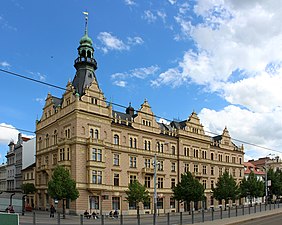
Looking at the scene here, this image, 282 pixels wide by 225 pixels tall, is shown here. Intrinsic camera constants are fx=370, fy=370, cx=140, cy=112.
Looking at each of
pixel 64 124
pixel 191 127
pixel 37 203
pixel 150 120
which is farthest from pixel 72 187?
pixel 191 127

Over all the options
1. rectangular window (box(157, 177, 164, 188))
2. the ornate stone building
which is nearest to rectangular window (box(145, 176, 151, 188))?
the ornate stone building

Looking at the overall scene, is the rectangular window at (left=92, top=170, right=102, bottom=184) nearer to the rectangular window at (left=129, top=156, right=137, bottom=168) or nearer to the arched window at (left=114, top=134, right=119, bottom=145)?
the arched window at (left=114, top=134, right=119, bottom=145)

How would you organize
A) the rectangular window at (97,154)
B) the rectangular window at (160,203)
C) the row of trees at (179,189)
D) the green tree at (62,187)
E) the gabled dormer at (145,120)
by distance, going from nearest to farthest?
1. the green tree at (62,187)
2. the row of trees at (179,189)
3. the rectangular window at (97,154)
4. the gabled dormer at (145,120)
5. the rectangular window at (160,203)

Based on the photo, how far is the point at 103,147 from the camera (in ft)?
179

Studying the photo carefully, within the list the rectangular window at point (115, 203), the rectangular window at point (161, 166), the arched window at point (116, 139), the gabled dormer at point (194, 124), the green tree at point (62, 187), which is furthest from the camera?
the gabled dormer at point (194, 124)

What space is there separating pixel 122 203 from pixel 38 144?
19.2 meters

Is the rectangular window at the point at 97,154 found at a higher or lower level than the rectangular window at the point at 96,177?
higher

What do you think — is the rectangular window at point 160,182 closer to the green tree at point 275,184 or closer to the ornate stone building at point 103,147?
the ornate stone building at point 103,147

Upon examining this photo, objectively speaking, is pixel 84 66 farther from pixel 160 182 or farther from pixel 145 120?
pixel 160 182

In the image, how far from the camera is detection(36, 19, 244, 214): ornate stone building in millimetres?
52500

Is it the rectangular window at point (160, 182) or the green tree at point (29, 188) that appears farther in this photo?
the rectangular window at point (160, 182)

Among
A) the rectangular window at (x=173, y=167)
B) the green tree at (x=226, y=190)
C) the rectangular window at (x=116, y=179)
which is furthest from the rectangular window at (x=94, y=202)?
the green tree at (x=226, y=190)

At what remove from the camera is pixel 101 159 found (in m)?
54.1

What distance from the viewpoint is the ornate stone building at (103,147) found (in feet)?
172
